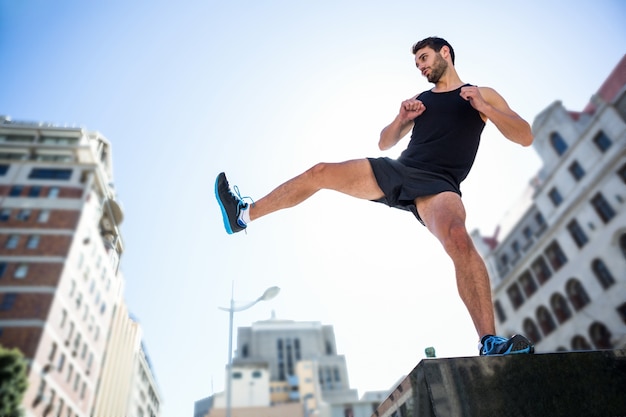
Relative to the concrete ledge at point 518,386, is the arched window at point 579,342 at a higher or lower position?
higher

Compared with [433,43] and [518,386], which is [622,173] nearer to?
[433,43]

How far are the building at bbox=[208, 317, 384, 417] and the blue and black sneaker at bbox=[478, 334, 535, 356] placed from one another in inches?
2226

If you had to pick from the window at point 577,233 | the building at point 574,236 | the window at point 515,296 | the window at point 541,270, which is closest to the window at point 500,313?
the building at point 574,236

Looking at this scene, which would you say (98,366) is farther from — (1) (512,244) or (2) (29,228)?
(1) (512,244)

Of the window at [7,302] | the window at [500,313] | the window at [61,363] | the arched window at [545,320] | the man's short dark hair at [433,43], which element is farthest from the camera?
the window at [7,302]

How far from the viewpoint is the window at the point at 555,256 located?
835 inches

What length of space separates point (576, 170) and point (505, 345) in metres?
23.3

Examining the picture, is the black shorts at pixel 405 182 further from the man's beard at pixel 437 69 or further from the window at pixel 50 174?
the window at pixel 50 174

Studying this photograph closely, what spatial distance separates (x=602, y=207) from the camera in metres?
18.8

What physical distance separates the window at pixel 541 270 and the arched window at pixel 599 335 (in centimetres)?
390

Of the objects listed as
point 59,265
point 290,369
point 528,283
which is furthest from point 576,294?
point 290,369

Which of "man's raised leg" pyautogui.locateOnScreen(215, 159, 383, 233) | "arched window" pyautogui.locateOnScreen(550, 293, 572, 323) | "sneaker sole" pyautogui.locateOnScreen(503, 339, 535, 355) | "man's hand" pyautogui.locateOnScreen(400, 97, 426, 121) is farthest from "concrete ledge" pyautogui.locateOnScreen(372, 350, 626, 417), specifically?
"arched window" pyautogui.locateOnScreen(550, 293, 572, 323)

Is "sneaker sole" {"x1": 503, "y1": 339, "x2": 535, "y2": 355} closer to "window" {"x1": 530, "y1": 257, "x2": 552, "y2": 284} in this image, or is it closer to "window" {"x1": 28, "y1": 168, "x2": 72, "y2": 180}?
"window" {"x1": 530, "y1": 257, "x2": 552, "y2": 284}

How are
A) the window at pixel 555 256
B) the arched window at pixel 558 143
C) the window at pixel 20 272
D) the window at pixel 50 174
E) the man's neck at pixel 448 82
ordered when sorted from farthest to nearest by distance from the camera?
the window at pixel 50 174 < the window at pixel 20 272 < the arched window at pixel 558 143 < the window at pixel 555 256 < the man's neck at pixel 448 82
